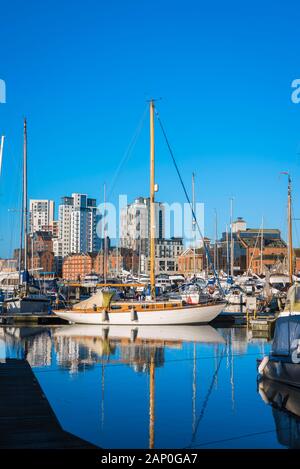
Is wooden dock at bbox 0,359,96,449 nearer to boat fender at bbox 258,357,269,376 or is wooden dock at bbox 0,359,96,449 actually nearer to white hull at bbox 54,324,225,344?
boat fender at bbox 258,357,269,376

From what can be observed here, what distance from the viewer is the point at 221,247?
17000 cm

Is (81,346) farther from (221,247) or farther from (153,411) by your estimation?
(221,247)

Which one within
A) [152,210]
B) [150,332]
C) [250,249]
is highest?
[250,249]

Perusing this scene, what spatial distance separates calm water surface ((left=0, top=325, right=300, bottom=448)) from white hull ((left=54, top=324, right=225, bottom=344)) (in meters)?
0.52

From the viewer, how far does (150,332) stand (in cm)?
4003

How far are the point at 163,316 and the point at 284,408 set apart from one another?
27397 millimetres

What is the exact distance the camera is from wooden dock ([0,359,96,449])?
1180 cm

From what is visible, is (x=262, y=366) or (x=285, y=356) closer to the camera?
(x=285, y=356)

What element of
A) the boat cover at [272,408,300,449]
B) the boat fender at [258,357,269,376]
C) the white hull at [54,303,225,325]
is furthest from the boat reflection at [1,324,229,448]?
the boat cover at [272,408,300,449]

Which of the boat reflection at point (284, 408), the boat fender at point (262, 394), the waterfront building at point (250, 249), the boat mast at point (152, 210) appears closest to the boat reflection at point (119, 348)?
the boat fender at point (262, 394)

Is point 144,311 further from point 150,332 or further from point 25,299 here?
point 25,299

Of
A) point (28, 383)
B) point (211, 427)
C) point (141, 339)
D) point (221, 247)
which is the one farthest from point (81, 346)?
point (221, 247)

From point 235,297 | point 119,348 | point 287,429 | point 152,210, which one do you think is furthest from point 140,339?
point 235,297
